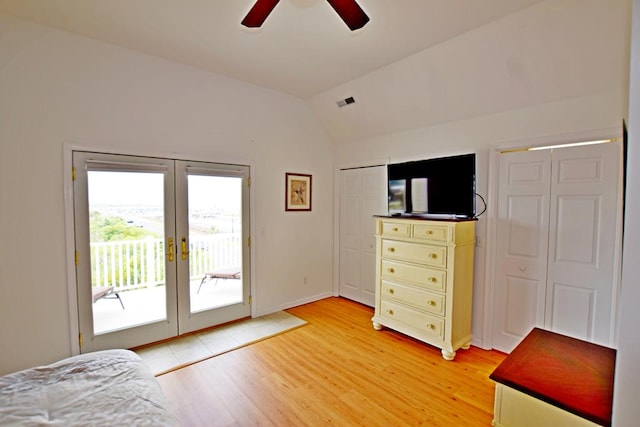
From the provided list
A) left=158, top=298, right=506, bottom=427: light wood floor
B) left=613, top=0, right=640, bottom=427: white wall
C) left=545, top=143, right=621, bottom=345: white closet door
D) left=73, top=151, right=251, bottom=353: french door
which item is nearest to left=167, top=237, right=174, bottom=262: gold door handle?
left=73, top=151, right=251, bottom=353: french door

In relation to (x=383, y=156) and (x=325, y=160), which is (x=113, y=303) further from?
(x=383, y=156)

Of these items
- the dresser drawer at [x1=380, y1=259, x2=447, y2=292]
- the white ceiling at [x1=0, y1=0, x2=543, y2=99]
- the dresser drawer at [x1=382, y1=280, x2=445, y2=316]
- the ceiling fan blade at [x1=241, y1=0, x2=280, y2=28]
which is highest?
the white ceiling at [x1=0, y1=0, x2=543, y2=99]

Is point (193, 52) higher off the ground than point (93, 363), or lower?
higher

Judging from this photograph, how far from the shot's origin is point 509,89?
2711 millimetres

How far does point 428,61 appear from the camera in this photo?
288cm

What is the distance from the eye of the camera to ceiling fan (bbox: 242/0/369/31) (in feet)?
5.29

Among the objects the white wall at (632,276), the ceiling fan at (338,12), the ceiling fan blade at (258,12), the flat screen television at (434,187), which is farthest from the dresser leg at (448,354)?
the ceiling fan blade at (258,12)

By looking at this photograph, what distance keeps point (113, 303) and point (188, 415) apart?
1.50 meters

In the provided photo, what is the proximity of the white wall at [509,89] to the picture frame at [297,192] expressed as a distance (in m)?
1.27

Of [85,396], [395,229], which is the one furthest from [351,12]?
[85,396]

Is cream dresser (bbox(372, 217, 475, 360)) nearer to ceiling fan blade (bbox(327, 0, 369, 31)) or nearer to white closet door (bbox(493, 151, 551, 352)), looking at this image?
white closet door (bbox(493, 151, 551, 352))

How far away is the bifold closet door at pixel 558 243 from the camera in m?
2.39

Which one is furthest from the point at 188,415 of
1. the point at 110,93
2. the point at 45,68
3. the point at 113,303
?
the point at 45,68

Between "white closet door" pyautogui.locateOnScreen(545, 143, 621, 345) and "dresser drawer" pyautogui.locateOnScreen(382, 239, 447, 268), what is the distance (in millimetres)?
944
